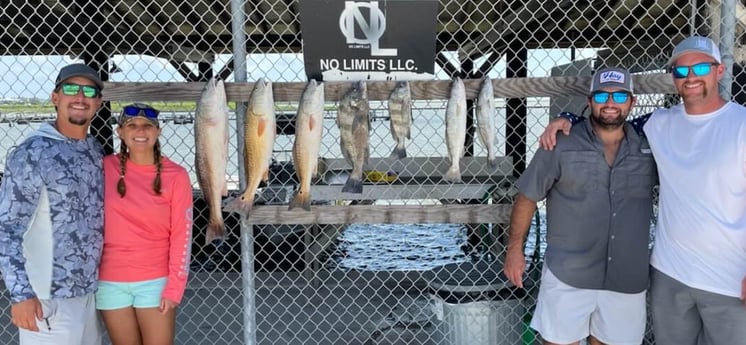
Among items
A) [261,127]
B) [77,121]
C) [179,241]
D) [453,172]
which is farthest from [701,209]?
[77,121]

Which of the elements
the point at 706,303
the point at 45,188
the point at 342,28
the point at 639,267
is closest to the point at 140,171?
the point at 45,188

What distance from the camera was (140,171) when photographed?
2562 millimetres

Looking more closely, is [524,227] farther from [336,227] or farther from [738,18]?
[336,227]

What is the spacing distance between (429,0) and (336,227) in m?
3.99

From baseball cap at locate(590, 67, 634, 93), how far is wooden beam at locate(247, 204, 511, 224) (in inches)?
31.9

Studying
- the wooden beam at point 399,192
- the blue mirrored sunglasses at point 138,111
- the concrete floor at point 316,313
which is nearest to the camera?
the blue mirrored sunglasses at point 138,111

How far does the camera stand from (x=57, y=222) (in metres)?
2.36

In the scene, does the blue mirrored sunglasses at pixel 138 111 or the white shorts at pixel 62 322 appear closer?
the white shorts at pixel 62 322

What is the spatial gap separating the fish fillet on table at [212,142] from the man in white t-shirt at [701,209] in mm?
1918

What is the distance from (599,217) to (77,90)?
7.65 ft

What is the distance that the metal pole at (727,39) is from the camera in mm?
2881

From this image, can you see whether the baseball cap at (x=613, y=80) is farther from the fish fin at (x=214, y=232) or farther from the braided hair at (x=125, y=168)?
the braided hair at (x=125, y=168)

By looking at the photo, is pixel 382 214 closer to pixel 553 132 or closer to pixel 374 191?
pixel 553 132

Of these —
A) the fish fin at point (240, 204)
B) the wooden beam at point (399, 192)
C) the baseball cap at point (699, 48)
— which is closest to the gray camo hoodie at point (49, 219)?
the fish fin at point (240, 204)
